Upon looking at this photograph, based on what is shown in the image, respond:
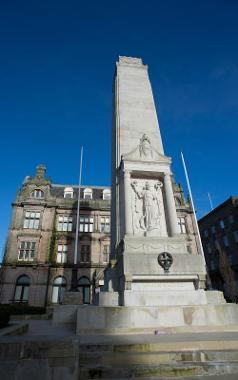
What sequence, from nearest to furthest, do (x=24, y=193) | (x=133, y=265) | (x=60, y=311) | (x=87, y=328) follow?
(x=87, y=328) < (x=133, y=265) < (x=60, y=311) < (x=24, y=193)

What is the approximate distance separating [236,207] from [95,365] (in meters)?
48.2

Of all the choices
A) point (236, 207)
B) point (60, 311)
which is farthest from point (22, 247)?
point (236, 207)

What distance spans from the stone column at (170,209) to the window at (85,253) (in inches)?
1059

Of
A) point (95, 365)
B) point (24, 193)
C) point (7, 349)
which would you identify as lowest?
point (95, 365)

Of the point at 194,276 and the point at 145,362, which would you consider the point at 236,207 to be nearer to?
the point at 194,276

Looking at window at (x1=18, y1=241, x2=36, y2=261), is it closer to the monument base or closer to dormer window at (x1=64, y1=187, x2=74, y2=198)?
dormer window at (x1=64, y1=187, x2=74, y2=198)

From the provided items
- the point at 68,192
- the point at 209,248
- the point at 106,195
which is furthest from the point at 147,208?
the point at 209,248

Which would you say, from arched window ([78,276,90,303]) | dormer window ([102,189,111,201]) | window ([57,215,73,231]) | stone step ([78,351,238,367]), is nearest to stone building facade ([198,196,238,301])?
dormer window ([102,189,111,201])

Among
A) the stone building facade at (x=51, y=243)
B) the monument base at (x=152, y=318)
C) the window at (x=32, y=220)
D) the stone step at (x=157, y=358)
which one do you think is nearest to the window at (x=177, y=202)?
the stone building facade at (x=51, y=243)

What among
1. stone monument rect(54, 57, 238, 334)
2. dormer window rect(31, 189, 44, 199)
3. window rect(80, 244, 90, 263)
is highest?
dormer window rect(31, 189, 44, 199)

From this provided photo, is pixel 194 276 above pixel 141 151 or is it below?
below

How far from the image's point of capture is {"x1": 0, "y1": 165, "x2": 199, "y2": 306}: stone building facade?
32.6m

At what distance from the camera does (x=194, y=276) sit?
9797 millimetres

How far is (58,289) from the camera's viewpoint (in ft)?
111
